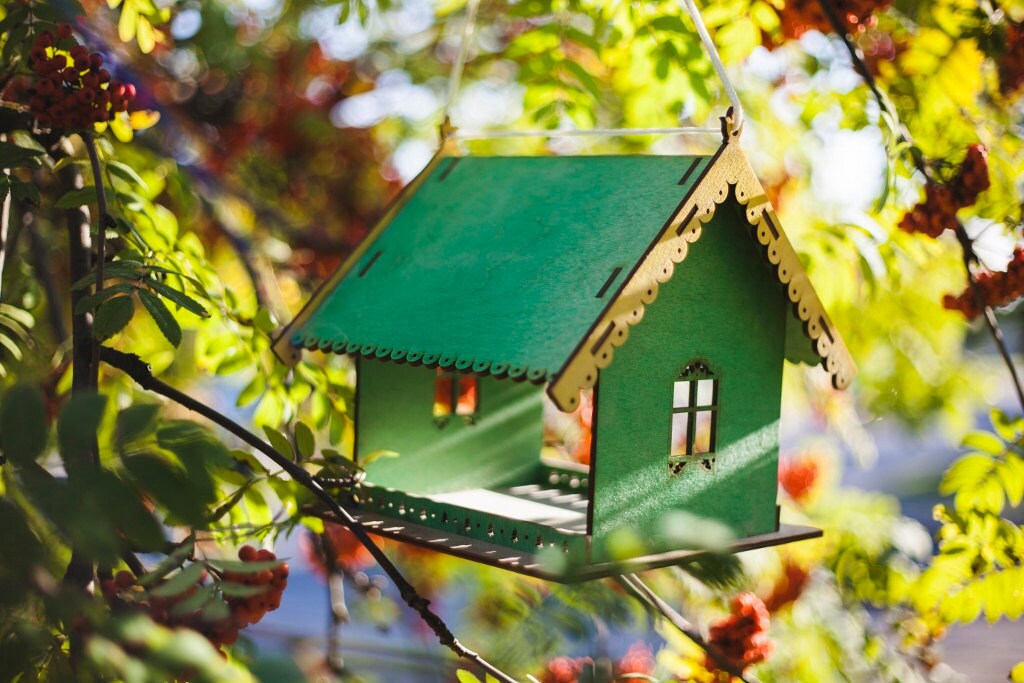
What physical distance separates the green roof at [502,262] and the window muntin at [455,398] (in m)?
0.36

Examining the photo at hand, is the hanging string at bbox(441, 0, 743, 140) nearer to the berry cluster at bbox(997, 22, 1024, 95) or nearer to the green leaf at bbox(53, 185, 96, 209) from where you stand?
the berry cluster at bbox(997, 22, 1024, 95)

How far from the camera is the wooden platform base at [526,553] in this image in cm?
187

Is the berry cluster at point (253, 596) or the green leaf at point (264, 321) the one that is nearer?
the berry cluster at point (253, 596)

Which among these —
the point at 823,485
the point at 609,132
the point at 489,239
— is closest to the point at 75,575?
the point at 489,239

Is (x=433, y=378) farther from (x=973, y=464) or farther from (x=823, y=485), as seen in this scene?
(x=823, y=485)

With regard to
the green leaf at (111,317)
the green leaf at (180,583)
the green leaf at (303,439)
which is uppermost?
the green leaf at (111,317)

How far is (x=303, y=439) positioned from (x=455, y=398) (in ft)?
2.22

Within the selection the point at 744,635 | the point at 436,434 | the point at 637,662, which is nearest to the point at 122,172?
the point at 436,434

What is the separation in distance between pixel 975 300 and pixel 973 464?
365mm

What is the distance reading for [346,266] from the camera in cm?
257

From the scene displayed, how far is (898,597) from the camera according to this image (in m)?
2.93

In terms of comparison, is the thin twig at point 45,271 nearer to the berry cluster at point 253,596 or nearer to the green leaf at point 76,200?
the green leaf at point 76,200

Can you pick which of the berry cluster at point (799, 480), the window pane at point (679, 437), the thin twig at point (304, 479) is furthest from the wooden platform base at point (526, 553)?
the berry cluster at point (799, 480)

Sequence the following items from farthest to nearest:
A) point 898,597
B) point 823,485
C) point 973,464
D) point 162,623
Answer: point 823,485 < point 898,597 < point 973,464 < point 162,623
